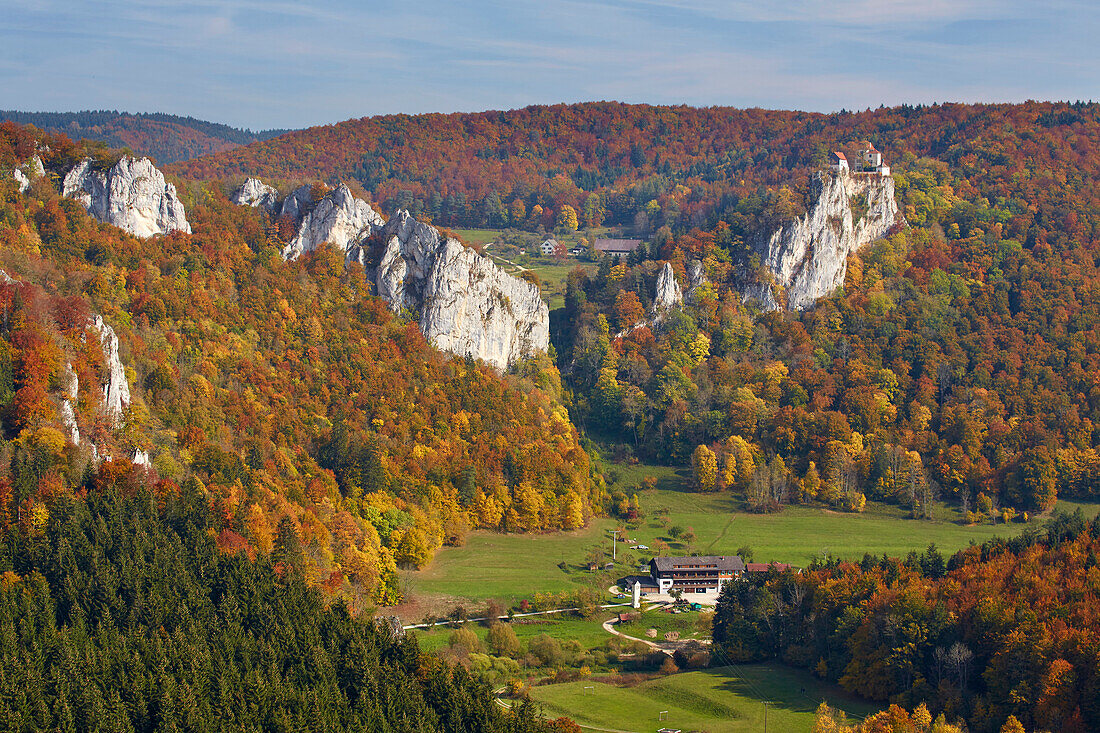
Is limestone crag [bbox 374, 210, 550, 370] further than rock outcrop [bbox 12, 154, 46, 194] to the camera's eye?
Yes

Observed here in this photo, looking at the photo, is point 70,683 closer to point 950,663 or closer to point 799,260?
point 950,663

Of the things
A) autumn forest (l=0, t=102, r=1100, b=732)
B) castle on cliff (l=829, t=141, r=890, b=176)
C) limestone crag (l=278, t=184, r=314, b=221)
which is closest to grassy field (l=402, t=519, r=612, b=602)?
autumn forest (l=0, t=102, r=1100, b=732)

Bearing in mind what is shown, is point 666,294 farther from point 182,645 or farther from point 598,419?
point 182,645

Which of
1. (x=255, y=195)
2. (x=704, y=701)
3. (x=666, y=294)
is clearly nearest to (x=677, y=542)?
(x=704, y=701)

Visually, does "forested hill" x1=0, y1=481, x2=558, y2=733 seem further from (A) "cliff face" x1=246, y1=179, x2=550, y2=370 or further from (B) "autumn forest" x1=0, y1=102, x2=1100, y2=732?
(A) "cliff face" x1=246, y1=179, x2=550, y2=370

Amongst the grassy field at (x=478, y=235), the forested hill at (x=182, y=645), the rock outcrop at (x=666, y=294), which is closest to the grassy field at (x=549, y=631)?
the forested hill at (x=182, y=645)

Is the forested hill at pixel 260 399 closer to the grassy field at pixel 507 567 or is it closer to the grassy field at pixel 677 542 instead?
the grassy field at pixel 507 567
